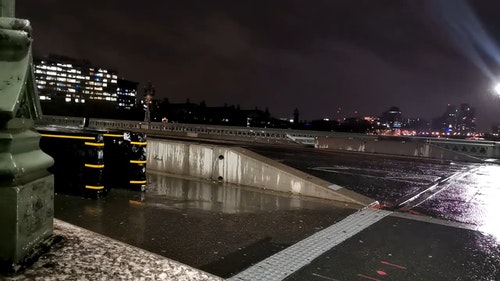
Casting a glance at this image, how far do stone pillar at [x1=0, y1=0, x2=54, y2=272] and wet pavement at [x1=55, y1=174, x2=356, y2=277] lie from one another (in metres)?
2.33

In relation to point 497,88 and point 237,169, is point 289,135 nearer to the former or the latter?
point 497,88

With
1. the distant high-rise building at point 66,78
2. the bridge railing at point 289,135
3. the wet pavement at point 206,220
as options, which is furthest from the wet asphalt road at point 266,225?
the distant high-rise building at point 66,78

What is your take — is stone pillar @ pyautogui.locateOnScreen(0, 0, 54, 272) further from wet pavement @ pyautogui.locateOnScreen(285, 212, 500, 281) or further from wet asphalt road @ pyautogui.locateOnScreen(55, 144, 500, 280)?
wet pavement @ pyautogui.locateOnScreen(285, 212, 500, 281)

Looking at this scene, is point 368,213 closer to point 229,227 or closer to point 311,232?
point 311,232

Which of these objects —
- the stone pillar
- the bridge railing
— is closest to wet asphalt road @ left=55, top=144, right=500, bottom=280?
the stone pillar

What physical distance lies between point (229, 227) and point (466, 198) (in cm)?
702

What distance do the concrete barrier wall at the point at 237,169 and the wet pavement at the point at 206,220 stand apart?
1.42ft

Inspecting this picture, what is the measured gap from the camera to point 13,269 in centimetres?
294

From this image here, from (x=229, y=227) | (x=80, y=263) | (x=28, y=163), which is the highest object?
(x=28, y=163)

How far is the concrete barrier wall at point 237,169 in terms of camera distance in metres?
9.54

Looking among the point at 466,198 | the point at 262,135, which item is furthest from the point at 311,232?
the point at 262,135

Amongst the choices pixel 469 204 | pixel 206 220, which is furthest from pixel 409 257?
pixel 469 204

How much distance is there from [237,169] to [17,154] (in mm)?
7933

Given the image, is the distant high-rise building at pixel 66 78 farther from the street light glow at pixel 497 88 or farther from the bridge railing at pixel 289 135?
the street light glow at pixel 497 88
